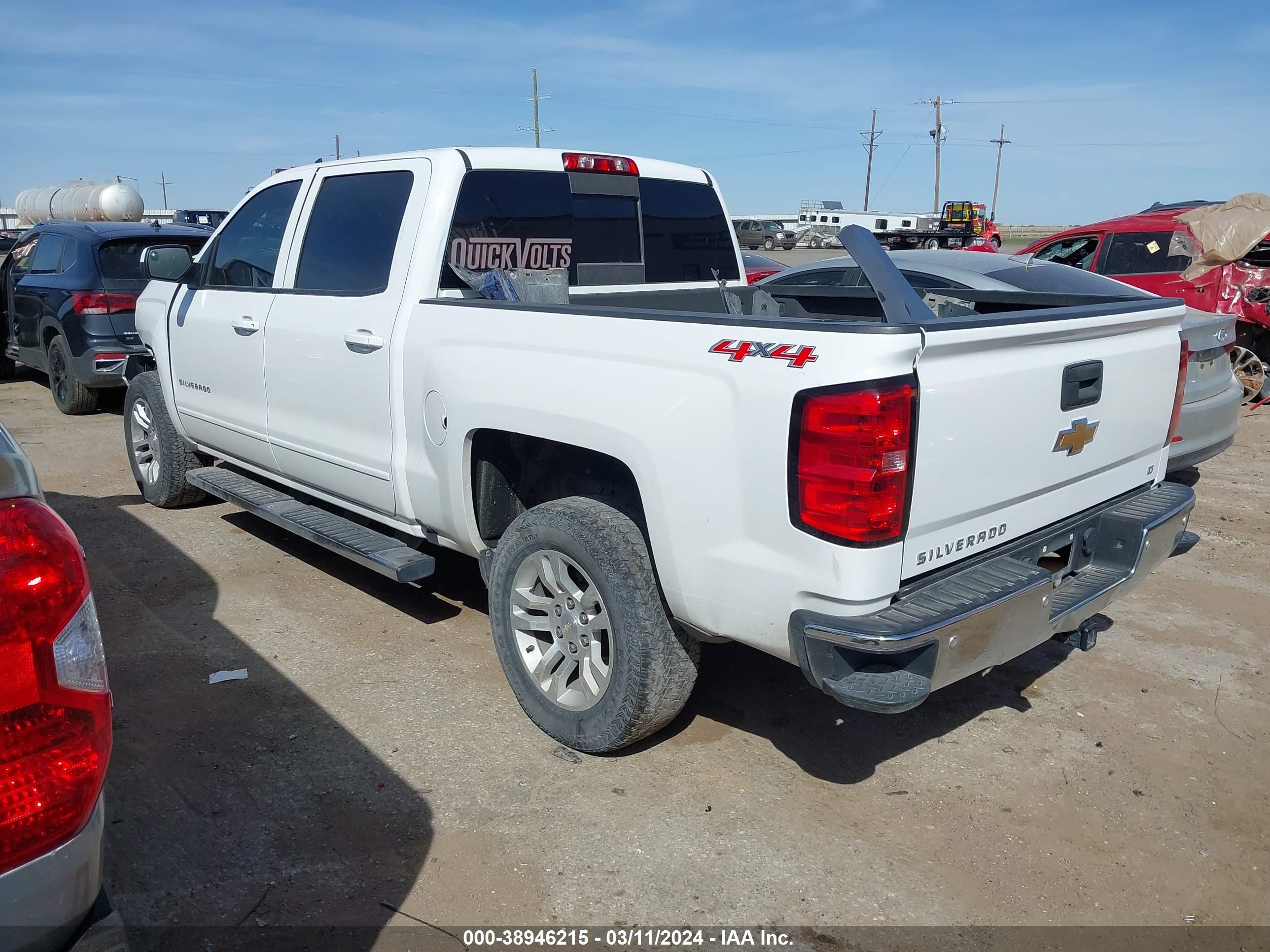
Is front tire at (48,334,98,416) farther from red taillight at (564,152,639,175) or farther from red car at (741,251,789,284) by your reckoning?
red car at (741,251,789,284)

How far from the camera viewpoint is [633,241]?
486 cm

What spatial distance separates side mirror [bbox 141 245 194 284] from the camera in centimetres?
570

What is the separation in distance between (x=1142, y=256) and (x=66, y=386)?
34.9 ft

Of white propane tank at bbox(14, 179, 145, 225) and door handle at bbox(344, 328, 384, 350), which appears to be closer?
door handle at bbox(344, 328, 384, 350)

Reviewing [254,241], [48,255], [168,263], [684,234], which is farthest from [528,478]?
[48,255]

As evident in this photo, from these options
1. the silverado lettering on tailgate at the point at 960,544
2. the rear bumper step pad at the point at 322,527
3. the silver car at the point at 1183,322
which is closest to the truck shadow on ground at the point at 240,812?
the rear bumper step pad at the point at 322,527

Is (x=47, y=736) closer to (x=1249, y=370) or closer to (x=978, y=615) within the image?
(x=978, y=615)

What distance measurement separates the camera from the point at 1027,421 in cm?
299

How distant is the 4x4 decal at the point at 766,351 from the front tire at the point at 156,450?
437cm

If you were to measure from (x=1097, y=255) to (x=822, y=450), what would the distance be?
888cm

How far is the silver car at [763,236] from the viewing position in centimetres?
4603

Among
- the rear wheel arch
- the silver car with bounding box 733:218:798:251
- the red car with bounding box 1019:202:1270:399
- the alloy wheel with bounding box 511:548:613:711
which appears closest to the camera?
the alloy wheel with bounding box 511:548:613:711

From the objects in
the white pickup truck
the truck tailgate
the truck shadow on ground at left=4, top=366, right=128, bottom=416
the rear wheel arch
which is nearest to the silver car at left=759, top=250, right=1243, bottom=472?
the white pickup truck

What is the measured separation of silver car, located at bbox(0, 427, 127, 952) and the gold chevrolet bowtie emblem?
107 inches
